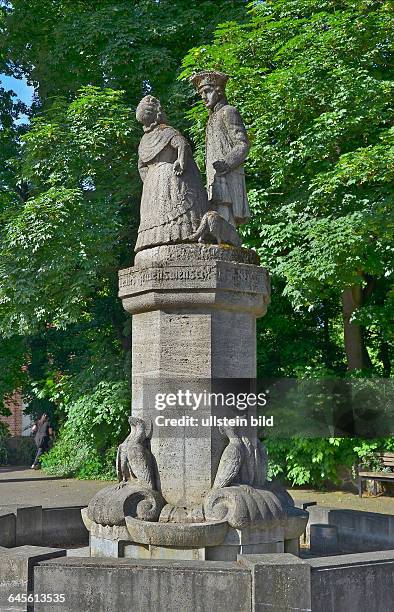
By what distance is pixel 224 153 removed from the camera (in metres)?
8.20

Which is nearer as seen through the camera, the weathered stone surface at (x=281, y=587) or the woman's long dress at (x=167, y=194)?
the weathered stone surface at (x=281, y=587)

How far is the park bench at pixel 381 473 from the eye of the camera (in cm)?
1496

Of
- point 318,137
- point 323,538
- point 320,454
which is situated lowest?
point 323,538

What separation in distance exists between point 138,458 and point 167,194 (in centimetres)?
260

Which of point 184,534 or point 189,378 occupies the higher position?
point 189,378

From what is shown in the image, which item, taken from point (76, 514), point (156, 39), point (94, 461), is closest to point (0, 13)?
point (156, 39)

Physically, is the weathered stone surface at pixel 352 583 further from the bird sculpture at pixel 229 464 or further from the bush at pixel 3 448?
the bush at pixel 3 448

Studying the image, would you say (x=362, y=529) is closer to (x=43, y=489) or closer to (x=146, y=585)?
(x=146, y=585)

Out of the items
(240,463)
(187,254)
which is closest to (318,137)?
(187,254)

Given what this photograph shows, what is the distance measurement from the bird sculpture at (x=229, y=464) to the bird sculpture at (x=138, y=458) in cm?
65

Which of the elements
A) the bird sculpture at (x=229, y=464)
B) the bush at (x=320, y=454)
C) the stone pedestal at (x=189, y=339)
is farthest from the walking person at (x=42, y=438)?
the bird sculpture at (x=229, y=464)

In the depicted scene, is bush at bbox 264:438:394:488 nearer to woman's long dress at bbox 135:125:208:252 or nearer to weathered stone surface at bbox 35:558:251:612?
woman's long dress at bbox 135:125:208:252

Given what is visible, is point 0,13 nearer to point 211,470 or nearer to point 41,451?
point 41,451

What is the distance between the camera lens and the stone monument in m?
6.89
